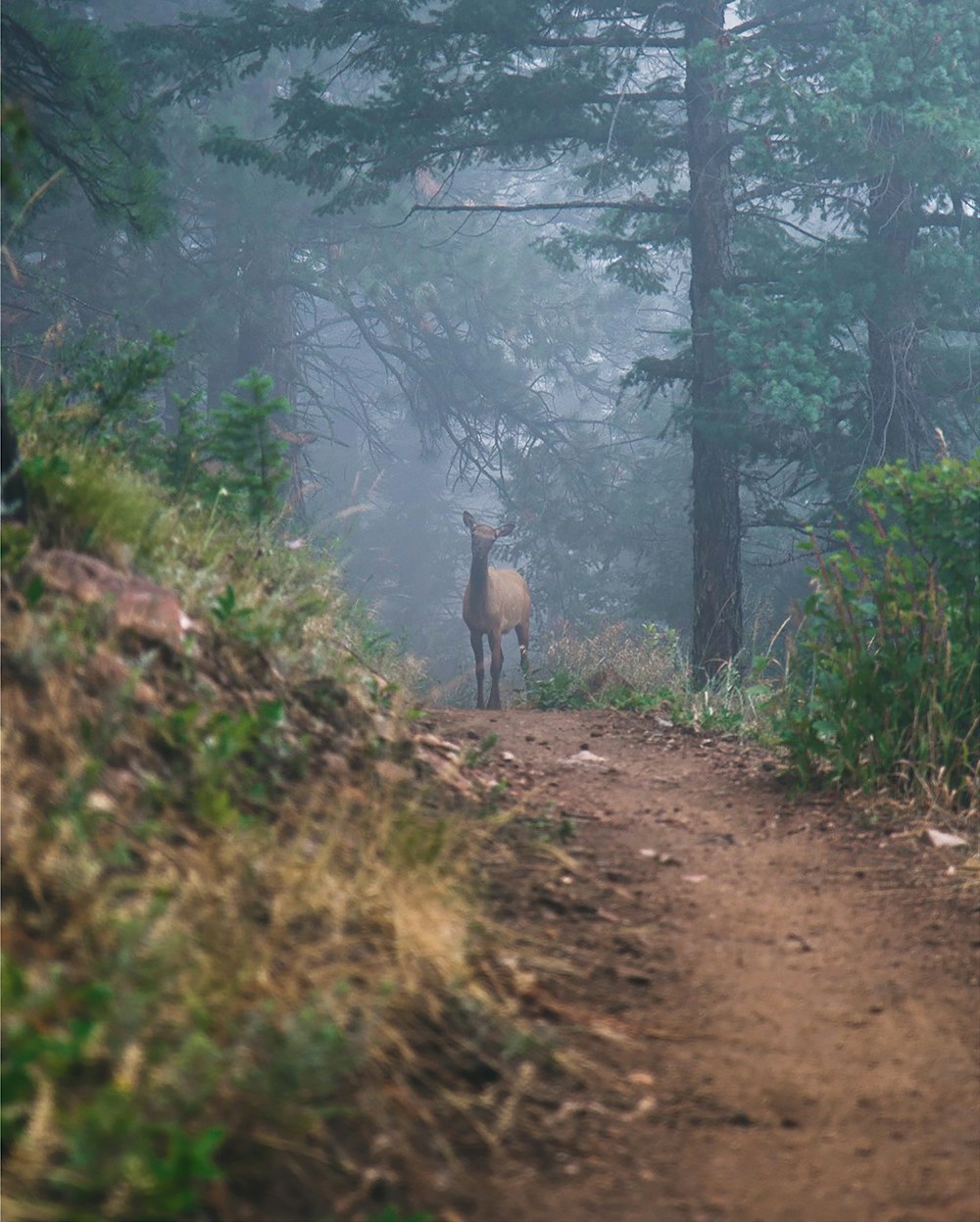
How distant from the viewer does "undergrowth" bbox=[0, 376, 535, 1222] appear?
1.90 metres

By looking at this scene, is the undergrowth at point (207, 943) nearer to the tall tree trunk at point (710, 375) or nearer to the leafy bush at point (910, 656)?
the leafy bush at point (910, 656)

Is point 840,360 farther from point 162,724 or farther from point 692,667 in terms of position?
point 162,724

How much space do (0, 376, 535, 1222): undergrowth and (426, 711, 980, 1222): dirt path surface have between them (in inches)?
9.5

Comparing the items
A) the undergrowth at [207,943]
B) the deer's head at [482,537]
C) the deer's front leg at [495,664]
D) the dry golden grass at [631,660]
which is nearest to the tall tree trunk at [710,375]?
the dry golden grass at [631,660]

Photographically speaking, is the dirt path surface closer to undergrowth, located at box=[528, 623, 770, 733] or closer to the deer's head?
undergrowth, located at box=[528, 623, 770, 733]

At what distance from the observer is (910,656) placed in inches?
219

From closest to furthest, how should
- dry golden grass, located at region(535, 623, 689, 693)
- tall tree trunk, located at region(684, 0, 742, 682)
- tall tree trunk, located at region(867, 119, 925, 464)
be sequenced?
dry golden grass, located at region(535, 623, 689, 693)
tall tree trunk, located at region(684, 0, 742, 682)
tall tree trunk, located at region(867, 119, 925, 464)

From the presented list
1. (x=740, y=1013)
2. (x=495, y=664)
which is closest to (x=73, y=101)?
(x=740, y=1013)

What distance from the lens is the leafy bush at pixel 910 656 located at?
17.7 feet

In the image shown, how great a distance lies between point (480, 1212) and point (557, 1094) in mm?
512

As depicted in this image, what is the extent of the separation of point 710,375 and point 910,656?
28.9 ft

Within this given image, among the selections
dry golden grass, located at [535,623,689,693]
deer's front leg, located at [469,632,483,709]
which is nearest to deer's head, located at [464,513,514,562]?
deer's front leg, located at [469,632,483,709]

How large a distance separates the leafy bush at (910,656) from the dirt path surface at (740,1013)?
1.32 ft

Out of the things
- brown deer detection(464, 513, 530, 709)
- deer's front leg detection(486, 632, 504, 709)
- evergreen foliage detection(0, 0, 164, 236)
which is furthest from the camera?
brown deer detection(464, 513, 530, 709)
